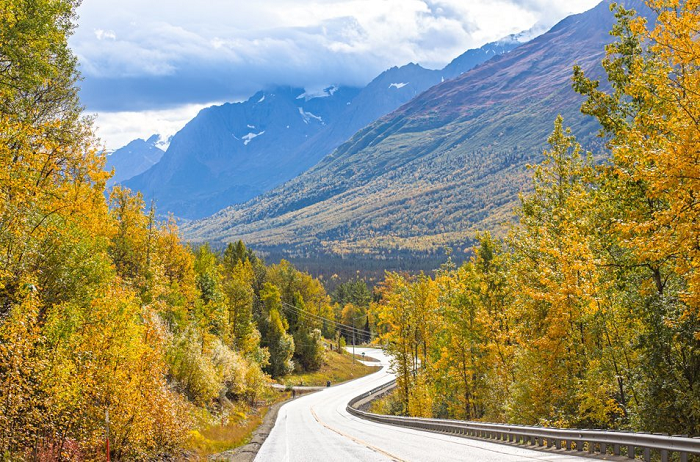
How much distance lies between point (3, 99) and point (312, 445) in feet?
61.1

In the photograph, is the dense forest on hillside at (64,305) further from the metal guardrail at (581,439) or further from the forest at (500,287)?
the metal guardrail at (581,439)

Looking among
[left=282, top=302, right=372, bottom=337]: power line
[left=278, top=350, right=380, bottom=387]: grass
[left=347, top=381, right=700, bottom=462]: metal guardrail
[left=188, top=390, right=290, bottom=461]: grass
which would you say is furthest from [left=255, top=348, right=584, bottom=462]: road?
[left=282, top=302, right=372, bottom=337]: power line

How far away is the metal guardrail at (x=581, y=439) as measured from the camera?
10.6 m

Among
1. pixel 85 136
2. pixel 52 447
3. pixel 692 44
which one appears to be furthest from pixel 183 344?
pixel 692 44

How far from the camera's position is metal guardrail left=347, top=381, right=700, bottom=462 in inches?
416

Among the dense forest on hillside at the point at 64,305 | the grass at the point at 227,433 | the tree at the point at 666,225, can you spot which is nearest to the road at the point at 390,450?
the grass at the point at 227,433

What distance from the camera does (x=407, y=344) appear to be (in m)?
44.4

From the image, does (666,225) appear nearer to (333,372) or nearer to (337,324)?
(333,372)

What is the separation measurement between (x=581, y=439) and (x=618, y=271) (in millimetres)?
5265

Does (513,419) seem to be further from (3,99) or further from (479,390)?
(3,99)

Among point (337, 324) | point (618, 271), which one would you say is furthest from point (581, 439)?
point (337, 324)

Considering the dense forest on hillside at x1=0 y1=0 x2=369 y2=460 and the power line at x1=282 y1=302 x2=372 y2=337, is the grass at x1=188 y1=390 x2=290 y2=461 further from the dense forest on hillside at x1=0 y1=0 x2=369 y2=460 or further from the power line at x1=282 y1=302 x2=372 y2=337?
the power line at x1=282 y1=302 x2=372 y2=337

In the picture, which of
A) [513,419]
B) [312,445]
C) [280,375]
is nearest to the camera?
[312,445]

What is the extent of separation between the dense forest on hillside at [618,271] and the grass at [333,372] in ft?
167
